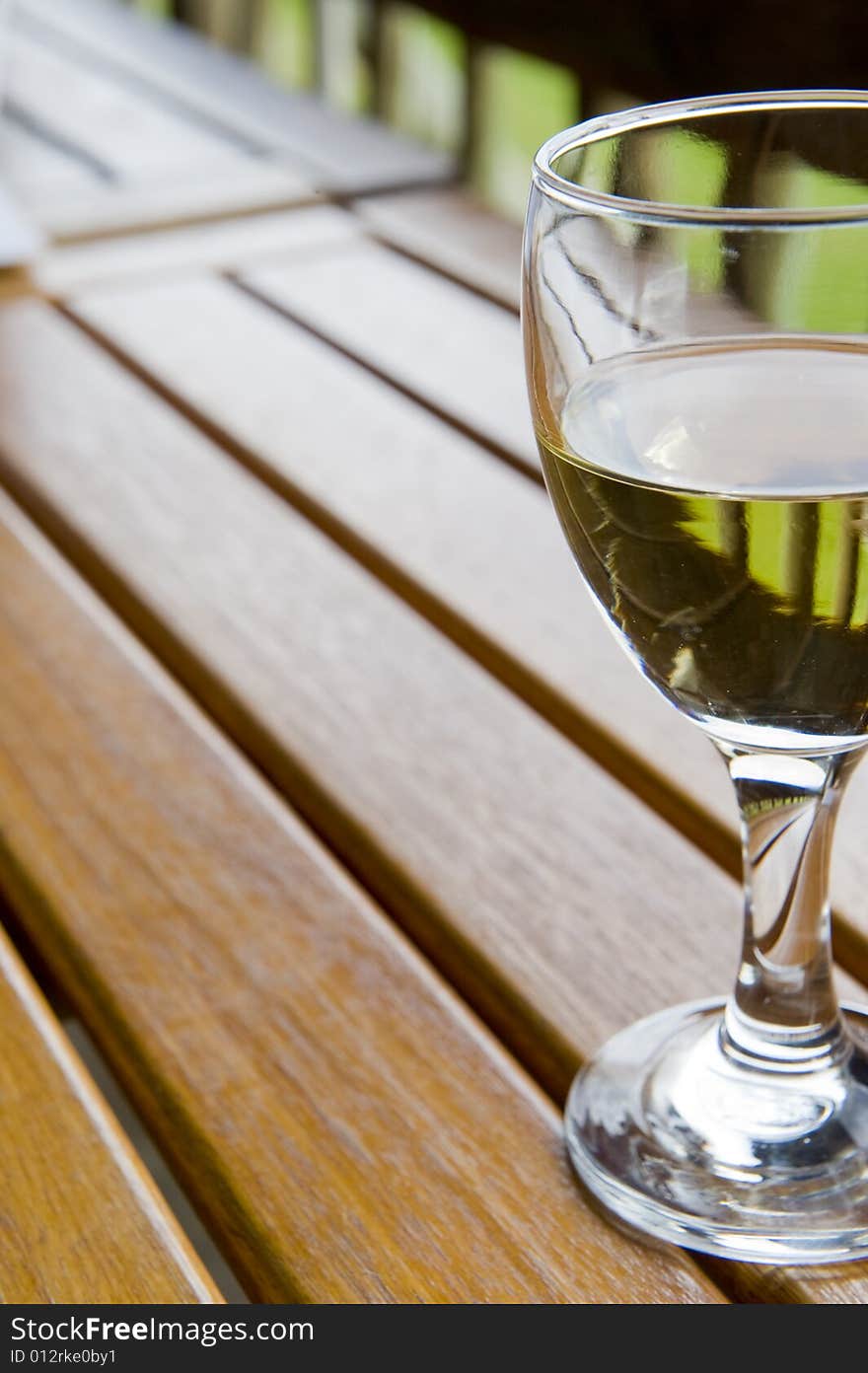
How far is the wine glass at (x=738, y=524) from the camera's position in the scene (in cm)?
36

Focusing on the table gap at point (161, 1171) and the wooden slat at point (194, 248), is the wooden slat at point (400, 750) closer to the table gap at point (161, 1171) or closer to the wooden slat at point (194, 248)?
the table gap at point (161, 1171)

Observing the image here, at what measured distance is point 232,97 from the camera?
5.40 feet

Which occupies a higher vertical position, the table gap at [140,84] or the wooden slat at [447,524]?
the table gap at [140,84]

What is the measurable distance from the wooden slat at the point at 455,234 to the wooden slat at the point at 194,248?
0.03m

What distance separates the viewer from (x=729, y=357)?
390 mm

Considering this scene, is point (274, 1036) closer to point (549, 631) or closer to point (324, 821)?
point (324, 821)

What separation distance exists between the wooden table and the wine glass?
25mm

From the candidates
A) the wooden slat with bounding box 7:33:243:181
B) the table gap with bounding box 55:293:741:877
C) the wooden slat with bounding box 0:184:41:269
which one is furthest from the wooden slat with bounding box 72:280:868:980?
the wooden slat with bounding box 7:33:243:181

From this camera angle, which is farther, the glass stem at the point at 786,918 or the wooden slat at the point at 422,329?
the wooden slat at the point at 422,329

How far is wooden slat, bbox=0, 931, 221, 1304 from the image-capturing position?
408mm

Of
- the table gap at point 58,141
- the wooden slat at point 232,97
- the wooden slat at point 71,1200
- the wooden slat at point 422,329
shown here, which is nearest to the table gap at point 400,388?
the wooden slat at point 422,329

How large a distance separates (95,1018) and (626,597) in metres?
0.21

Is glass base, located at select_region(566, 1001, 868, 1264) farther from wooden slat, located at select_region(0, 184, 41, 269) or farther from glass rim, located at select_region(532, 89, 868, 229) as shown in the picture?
wooden slat, located at select_region(0, 184, 41, 269)
